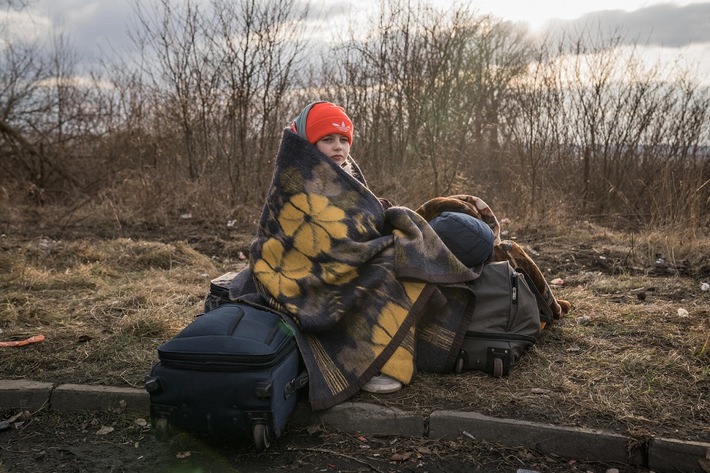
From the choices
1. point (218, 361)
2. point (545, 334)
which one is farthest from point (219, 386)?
point (545, 334)

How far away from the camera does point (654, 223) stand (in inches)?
281

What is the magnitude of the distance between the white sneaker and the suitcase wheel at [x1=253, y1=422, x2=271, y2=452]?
0.65m

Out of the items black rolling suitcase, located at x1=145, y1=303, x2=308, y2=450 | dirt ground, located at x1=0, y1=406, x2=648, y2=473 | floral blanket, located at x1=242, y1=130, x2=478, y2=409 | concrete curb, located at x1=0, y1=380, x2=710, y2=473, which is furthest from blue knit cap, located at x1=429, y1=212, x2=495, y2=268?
black rolling suitcase, located at x1=145, y1=303, x2=308, y2=450

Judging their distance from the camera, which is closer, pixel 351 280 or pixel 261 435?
pixel 261 435

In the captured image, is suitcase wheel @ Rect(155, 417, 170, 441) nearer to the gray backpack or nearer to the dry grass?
the dry grass

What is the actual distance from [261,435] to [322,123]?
66.4 inches

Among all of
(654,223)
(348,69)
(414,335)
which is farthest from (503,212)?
(414,335)

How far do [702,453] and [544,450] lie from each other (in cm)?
66

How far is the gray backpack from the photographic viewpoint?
3.27 metres

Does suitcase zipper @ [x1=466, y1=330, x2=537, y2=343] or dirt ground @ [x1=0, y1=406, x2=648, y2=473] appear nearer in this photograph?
dirt ground @ [x1=0, y1=406, x2=648, y2=473]

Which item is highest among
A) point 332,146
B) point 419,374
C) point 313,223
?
point 332,146

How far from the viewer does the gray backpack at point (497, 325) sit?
327cm

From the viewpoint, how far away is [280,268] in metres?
3.24

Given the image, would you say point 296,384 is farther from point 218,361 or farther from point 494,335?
point 494,335
